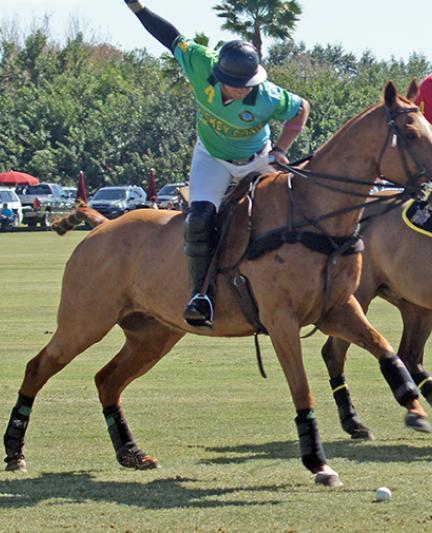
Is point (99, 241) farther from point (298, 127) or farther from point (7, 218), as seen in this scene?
point (7, 218)

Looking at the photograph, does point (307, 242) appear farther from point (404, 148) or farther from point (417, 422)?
point (417, 422)

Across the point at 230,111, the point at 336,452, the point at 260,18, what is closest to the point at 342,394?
the point at 336,452

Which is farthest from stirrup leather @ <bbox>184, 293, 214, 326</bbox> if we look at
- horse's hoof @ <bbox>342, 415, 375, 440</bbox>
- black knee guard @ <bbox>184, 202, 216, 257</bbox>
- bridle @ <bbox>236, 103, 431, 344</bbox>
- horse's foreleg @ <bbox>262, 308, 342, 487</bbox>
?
horse's hoof @ <bbox>342, 415, 375, 440</bbox>

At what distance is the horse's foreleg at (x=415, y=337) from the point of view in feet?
40.0

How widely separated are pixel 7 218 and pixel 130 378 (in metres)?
50.8

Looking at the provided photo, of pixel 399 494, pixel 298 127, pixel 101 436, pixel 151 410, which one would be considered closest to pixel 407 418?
pixel 399 494

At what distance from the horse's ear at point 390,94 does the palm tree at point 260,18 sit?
46316 millimetres

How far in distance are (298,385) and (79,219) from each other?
3.12 metres

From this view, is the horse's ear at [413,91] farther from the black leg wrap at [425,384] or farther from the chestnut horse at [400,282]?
the black leg wrap at [425,384]

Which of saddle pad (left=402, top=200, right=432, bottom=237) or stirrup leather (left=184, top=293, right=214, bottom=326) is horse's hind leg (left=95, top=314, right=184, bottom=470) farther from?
saddle pad (left=402, top=200, right=432, bottom=237)

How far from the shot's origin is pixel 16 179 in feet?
229

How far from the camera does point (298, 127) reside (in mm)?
9641

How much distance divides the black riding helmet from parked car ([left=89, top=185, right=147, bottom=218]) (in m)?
48.8

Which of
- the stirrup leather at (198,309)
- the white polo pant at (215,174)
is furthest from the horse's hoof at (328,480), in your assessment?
the white polo pant at (215,174)
